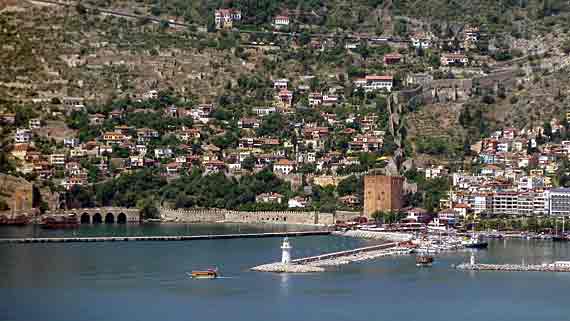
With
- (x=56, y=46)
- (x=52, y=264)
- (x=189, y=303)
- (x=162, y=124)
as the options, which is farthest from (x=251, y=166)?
(x=189, y=303)

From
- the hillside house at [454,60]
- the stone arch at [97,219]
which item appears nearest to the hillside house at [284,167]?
the stone arch at [97,219]

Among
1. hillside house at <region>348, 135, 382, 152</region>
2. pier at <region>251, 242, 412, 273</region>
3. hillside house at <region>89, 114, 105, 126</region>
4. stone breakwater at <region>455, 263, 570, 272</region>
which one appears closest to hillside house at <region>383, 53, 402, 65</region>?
hillside house at <region>348, 135, 382, 152</region>

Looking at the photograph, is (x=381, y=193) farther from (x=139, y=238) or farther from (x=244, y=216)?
(x=139, y=238)

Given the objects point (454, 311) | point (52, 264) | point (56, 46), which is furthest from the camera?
point (56, 46)

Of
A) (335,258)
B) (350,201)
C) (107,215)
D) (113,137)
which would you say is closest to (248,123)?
(113,137)

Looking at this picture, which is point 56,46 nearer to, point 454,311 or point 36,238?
point 36,238

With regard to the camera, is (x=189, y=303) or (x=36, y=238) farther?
(x=36, y=238)

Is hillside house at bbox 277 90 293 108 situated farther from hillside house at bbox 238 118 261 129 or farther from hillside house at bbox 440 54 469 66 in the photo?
hillside house at bbox 440 54 469 66
